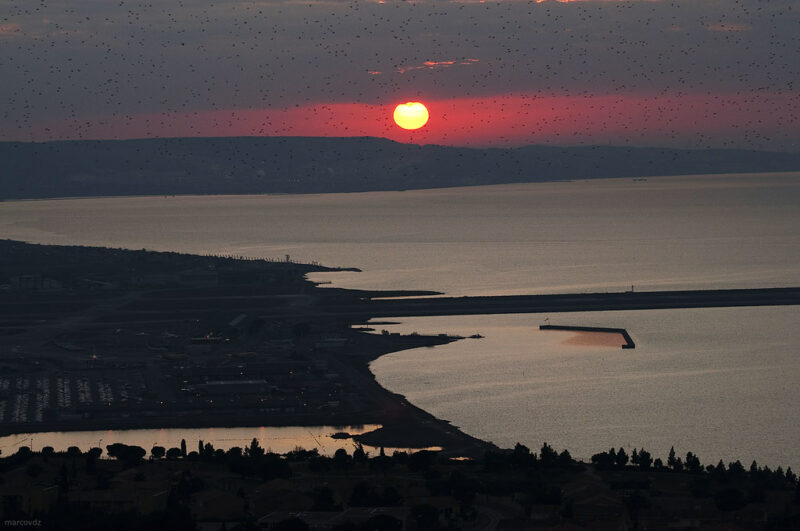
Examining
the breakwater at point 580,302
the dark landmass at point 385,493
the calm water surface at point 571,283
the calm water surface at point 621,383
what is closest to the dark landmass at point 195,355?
the calm water surface at point 621,383

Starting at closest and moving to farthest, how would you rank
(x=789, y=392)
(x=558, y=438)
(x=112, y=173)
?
(x=558, y=438)
(x=789, y=392)
(x=112, y=173)

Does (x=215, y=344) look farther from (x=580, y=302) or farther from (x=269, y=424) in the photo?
(x=580, y=302)

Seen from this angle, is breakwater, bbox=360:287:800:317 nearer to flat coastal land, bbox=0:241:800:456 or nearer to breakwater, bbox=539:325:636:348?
flat coastal land, bbox=0:241:800:456

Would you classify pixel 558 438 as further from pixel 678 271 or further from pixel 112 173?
pixel 112 173

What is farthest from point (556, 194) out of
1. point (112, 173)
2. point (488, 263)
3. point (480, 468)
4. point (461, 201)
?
point (480, 468)

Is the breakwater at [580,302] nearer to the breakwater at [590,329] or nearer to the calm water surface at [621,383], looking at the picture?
the calm water surface at [621,383]
